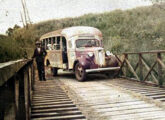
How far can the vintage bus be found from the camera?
10.7 meters

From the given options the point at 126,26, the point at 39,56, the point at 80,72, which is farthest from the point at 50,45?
the point at 126,26

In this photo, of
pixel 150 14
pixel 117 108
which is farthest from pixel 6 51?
pixel 150 14

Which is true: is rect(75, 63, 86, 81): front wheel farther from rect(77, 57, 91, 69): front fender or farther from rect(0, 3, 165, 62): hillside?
rect(0, 3, 165, 62): hillside

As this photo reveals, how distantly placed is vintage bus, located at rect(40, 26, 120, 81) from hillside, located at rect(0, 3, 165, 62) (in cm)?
494

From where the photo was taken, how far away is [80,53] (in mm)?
11195

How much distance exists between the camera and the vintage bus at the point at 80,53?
10.7 meters

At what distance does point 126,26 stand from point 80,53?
14.0m

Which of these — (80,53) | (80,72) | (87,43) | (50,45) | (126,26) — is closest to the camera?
(80,72)

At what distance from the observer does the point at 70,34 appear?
11.6 m

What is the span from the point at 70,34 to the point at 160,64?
16.3ft

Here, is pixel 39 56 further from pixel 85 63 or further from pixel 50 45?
pixel 50 45

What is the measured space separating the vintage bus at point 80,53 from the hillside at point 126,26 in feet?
16.2

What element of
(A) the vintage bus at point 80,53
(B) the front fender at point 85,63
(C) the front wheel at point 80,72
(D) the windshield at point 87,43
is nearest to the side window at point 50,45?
(A) the vintage bus at point 80,53

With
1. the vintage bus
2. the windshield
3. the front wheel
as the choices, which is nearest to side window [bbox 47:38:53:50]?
the vintage bus
